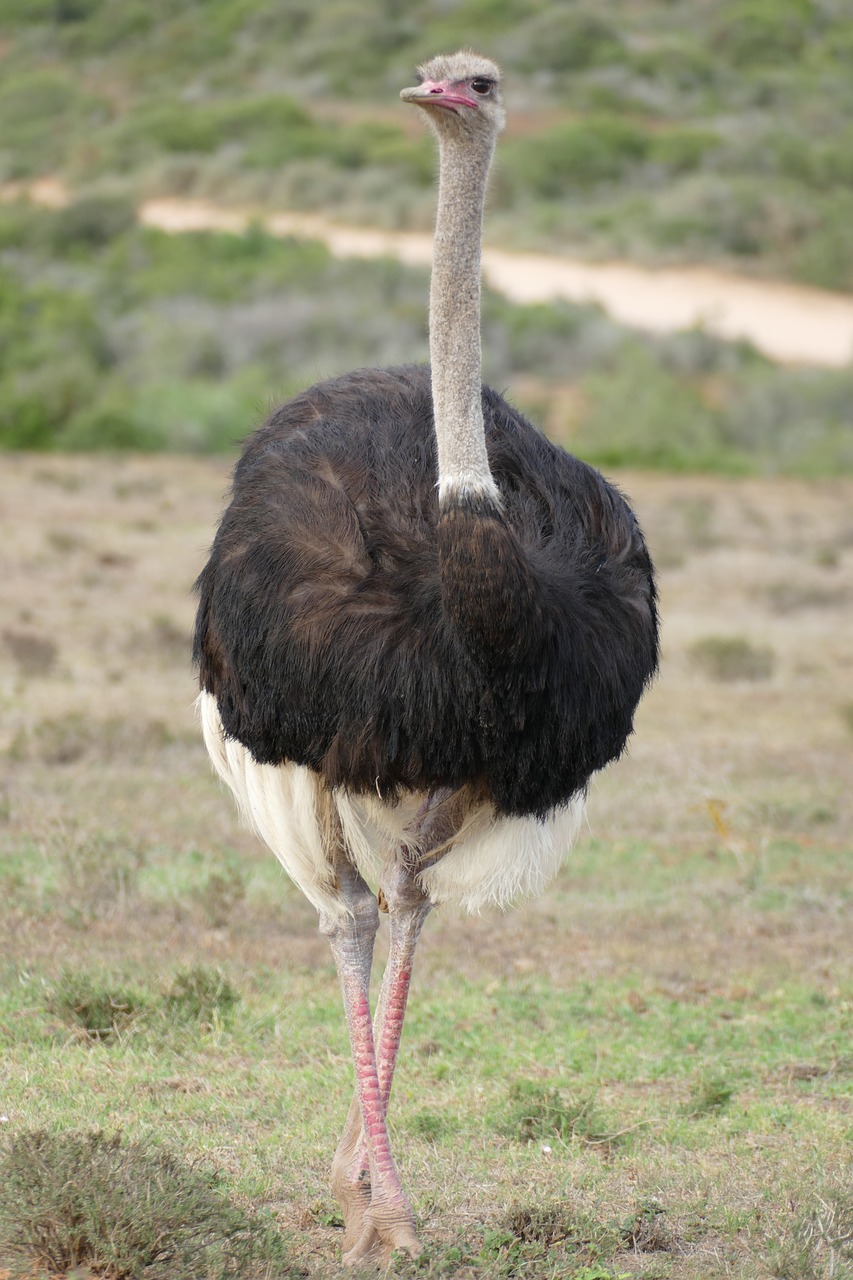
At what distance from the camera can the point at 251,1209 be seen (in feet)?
14.2

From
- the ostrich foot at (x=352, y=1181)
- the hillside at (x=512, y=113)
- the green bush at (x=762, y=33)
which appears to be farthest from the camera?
the green bush at (x=762, y=33)

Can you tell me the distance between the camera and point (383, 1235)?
4141 mm

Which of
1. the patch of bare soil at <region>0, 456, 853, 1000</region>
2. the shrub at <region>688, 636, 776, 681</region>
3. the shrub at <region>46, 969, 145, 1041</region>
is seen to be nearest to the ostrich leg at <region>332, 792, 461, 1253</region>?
the shrub at <region>46, 969, 145, 1041</region>

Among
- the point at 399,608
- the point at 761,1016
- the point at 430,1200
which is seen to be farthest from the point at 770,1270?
the point at 761,1016

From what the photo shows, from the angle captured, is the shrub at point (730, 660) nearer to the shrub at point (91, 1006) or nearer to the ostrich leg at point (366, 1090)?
the shrub at point (91, 1006)

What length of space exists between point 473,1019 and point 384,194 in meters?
45.3

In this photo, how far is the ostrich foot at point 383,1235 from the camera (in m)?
4.11

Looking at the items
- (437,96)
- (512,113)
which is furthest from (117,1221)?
(512,113)

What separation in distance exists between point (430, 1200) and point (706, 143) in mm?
50607

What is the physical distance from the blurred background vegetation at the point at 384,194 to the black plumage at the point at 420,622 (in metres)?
13.7

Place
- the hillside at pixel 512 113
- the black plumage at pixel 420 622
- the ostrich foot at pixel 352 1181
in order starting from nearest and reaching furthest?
the black plumage at pixel 420 622 < the ostrich foot at pixel 352 1181 < the hillside at pixel 512 113

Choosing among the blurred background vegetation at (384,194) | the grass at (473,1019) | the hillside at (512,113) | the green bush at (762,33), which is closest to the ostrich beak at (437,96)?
the grass at (473,1019)

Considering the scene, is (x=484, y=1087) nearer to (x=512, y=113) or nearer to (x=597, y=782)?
(x=597, y=782)

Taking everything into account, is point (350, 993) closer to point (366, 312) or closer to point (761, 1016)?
point (761, 1016)
